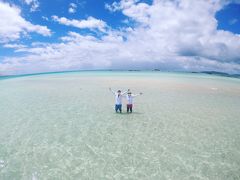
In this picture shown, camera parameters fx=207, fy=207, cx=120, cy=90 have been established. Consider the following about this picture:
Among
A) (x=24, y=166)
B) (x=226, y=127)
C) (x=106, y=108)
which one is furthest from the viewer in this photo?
(x=106, y=108)

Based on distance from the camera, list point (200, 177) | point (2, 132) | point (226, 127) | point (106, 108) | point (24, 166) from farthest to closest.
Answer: point (106, 108) → point (226, 127) → point (2, 132) → point (24, 166) → point (200, 177)

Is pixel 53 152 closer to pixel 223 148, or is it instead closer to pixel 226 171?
pixel 226 171

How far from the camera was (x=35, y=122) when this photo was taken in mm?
15445

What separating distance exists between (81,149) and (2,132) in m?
5.91

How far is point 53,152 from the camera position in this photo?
10.3 m

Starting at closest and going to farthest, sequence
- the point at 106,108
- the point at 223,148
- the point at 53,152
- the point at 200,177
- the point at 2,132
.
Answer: the point at 200,177 → the point at 53,152 → the point at 223,148 → the point at 2,132 → the point at 106,108

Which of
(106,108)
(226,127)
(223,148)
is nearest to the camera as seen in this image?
(223,148)

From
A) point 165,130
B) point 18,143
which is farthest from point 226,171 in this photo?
point 18,143

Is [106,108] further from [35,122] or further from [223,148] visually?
[223,148]

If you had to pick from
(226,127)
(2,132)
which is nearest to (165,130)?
(226,127)

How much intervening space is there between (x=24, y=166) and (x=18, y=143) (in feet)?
9.57

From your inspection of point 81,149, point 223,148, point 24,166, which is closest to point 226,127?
point 223,148

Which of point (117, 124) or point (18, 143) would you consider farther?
point (117, 124)

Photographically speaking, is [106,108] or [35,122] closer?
[35,122]
